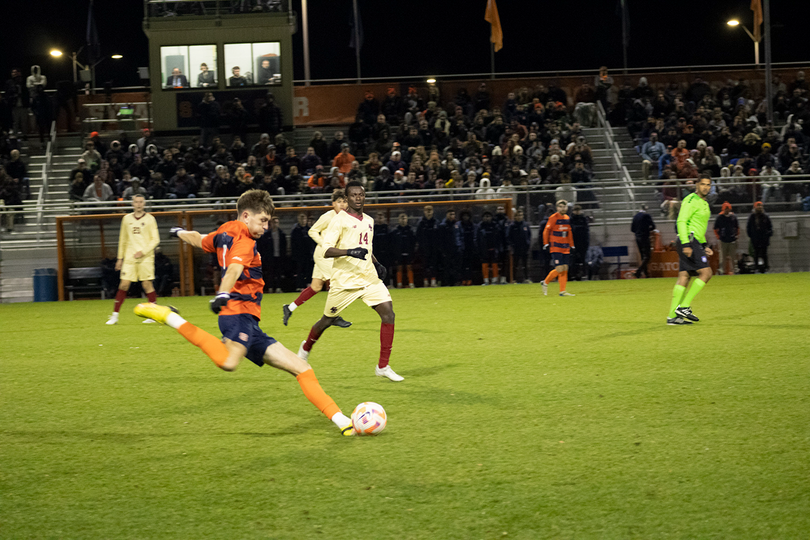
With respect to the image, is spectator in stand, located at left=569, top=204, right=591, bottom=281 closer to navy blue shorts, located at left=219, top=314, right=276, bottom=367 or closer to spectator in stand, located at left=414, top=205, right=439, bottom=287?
spectator in stand, located at left=414, top=205, right=439, bottom=287

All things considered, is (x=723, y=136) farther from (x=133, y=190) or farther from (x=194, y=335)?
(x=194, y=335)

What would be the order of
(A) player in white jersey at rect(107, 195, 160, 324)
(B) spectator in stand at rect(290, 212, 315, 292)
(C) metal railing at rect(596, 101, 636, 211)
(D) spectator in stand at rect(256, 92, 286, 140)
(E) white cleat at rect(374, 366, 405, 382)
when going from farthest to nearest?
(D) spectator in stand at rect(256, 92, 286, 140)
(C) metal railing at rect(596, 101, 636, 211)
(B) spectator in stand at rect(290, 212, 315, 292)
(A) player in white jersey at rect(107, 195, 160, 324)
(E) white cleat at rect(374, 366, 405, 382)

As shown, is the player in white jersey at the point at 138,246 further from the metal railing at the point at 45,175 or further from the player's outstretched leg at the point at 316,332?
the metal railing at the point at 45,175

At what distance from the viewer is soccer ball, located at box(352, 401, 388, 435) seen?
18.2ft

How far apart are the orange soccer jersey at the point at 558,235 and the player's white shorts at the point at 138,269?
8.32m

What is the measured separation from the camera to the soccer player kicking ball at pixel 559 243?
1706cm

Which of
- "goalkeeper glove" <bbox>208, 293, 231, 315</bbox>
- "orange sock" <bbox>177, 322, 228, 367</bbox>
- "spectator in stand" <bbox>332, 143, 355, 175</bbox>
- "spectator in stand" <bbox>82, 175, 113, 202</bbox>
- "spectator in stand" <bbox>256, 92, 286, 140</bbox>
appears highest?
"spectator in stand" <bbox>256, 92, 286, 140</bbox>

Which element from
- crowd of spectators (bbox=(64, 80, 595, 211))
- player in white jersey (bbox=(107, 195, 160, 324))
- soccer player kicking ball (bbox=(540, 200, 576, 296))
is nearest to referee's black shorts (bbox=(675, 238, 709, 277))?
soccer player kicking ball (bbox=(540, 200, 576, 296))

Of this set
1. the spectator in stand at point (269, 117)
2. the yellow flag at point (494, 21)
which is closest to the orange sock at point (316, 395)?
the spectator in stand at point (269, 117)

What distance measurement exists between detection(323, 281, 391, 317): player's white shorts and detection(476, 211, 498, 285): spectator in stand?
43.1 feet

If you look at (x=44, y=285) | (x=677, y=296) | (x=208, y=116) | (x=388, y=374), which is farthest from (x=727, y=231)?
(x=44, y=285)

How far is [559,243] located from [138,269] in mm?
8658

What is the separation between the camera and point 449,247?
21172 millimetres

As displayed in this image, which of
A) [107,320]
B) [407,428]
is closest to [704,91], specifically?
[107,320]
